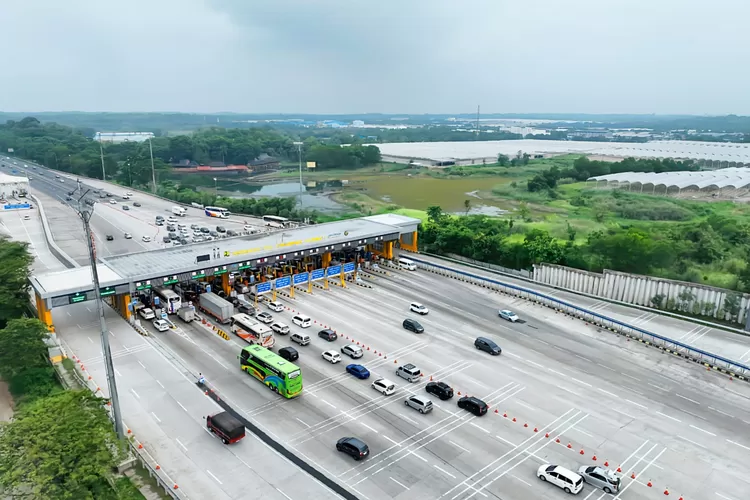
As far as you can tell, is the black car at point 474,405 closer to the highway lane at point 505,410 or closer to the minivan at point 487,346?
the highway lane at point 505,410

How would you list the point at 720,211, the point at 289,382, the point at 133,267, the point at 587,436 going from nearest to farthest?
the point at 587,436
the point at 289,382
the point at 133,267
the point at 720,211

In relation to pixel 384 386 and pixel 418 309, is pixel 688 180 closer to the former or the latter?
pixel 418 309

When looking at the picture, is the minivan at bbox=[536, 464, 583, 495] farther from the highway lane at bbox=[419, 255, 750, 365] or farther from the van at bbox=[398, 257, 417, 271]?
the van at bbox=[398, 257, 417, 271]

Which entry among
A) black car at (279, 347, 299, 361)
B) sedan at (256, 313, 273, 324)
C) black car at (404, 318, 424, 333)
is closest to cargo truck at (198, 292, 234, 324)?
sedan at (256, 313, 273, 324)

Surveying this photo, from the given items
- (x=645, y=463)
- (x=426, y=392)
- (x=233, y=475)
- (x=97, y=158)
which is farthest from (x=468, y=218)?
(x=97, y=158)

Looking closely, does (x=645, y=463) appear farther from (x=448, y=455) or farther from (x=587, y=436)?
(x=448, y=455)

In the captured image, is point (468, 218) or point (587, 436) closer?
point (587, 436)
